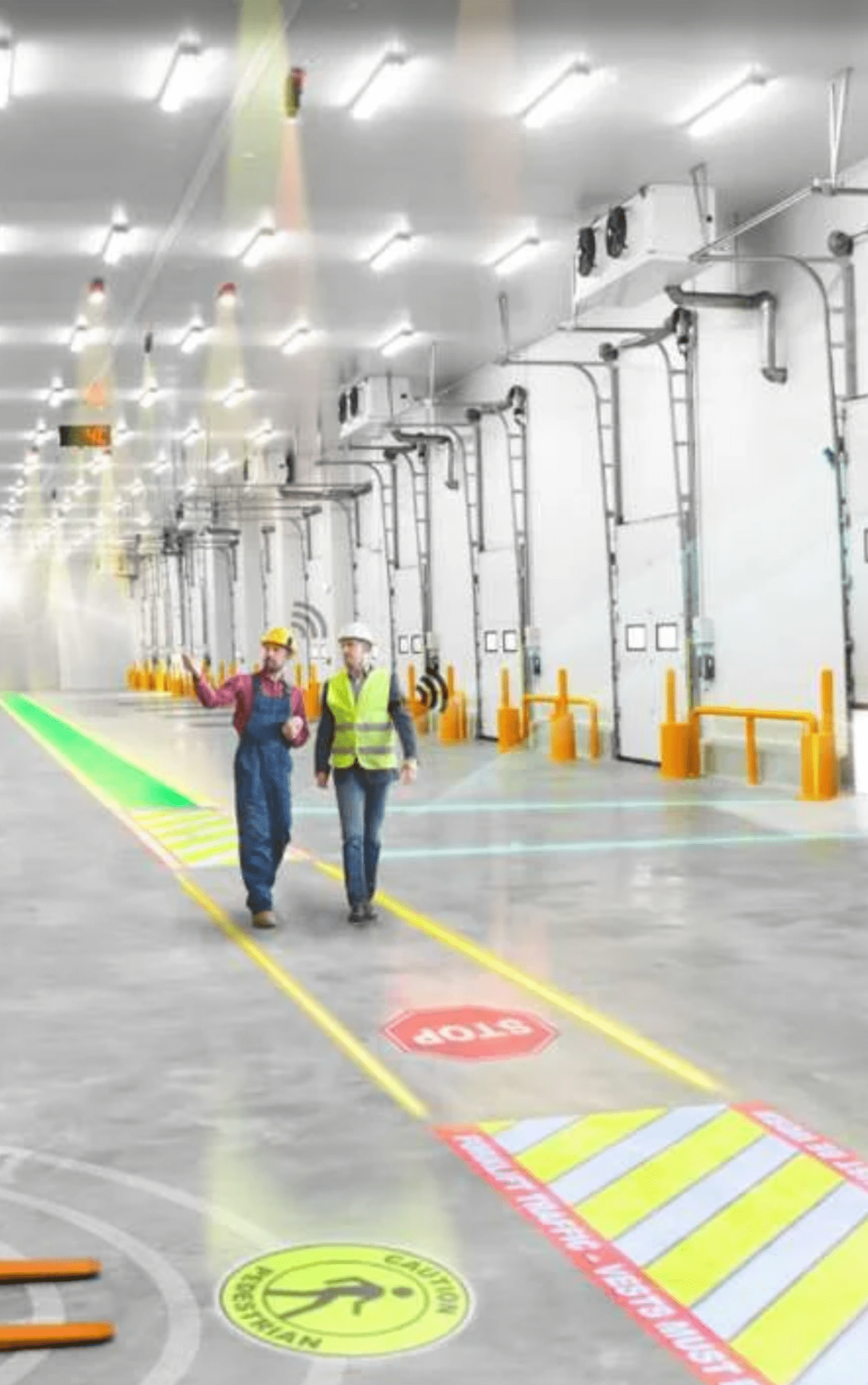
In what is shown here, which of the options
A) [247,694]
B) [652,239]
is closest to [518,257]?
[652,239]

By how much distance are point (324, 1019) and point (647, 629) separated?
44.9 feet

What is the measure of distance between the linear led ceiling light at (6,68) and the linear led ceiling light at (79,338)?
28.7 ft

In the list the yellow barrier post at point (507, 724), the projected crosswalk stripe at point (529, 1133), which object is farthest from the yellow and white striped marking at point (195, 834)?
the yellow barrier post at point (507, 724)

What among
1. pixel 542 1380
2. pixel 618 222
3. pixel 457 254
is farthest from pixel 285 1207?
pixel 457 254

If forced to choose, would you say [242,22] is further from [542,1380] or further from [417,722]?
[417,722]

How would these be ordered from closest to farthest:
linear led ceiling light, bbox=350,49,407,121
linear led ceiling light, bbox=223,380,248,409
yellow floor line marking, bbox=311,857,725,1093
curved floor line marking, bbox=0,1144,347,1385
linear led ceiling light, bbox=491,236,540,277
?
1. curved floor line marking, bbox=0,1144,347,1385
2. yellow floor line marking, bbox=311,857,725,1093
3. linear led ceiling light, bbox=350,49,407,121
4. linear led ceiling light, bbox=491,236,540,277
5. linear led ceiling light, bbox=223,380,248,409

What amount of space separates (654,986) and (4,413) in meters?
25.1

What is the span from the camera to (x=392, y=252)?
61.9ft

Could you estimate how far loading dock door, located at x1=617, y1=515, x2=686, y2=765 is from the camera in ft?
64.4

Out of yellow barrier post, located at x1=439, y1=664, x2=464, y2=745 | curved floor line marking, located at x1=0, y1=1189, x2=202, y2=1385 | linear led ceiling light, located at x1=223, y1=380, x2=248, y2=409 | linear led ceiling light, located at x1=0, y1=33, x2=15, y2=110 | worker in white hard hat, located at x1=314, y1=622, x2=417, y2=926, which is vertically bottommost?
curved floor line marking, located at x1=0, y1=1189, x2=202, y2=1385

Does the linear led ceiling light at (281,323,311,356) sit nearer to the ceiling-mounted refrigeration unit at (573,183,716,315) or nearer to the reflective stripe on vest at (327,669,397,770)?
the ceiling-mounted refrigeration unit at (573,183,716,315)

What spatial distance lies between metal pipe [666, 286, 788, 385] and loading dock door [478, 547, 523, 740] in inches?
333

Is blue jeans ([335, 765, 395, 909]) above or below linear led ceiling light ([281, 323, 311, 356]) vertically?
below

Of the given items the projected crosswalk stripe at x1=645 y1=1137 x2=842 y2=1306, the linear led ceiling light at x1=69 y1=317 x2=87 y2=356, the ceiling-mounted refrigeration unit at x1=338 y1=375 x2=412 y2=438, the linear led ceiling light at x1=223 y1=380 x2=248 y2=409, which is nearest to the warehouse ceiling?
the linear led ceiling light at x1=69 y1=317 x2=87 y2=356
